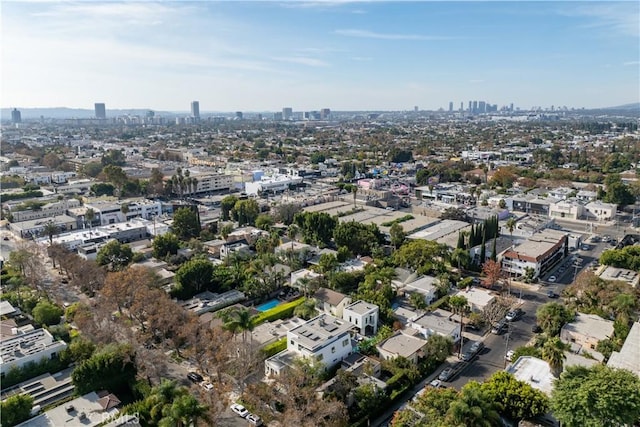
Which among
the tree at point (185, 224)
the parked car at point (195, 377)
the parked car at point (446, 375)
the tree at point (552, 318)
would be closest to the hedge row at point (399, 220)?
the tree at point (185, 224)

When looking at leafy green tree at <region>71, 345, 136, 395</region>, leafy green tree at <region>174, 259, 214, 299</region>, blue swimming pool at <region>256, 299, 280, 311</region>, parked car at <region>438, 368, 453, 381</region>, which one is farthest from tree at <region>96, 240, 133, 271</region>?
parked car at <region>438, 368, 453, 381</region>

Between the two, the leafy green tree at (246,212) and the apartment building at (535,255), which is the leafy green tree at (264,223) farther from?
the apartment building at (535,255)

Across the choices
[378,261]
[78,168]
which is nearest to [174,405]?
[378,261]

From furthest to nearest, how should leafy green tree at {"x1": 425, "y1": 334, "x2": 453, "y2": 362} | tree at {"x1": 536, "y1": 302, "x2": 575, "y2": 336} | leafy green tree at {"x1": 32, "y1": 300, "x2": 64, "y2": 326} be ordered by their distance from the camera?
leafy green tree at {"x1": 32, "y1": 300, "x2": 64, "y2": 326} < tree at {"x1": 536, "y1": 302, "x2": 575, "y2": 336} < leafy green tree at {"x1": 425, "y1": 334, "x2": 453, "y2": 362}

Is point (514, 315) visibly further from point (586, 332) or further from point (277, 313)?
point (277, 313)

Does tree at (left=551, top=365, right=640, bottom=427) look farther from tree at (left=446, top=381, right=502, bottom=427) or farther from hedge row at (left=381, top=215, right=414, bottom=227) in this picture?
hedge row at (left=381, top=215, right=414, bottom=227)

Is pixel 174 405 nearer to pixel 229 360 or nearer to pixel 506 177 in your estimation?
pixel 229 360

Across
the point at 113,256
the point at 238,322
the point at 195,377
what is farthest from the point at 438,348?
the point at 113,256
